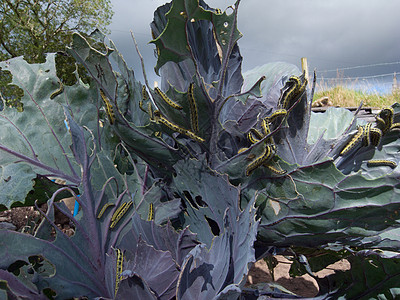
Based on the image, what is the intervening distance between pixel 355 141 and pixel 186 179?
1.04ft

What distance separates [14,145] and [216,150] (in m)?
0.41

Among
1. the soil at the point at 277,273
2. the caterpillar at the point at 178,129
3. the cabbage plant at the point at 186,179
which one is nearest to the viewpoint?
the cabbage plant at the point at 186,179

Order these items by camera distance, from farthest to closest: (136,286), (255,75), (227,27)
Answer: (255,75) → (227,27) → (136,286)

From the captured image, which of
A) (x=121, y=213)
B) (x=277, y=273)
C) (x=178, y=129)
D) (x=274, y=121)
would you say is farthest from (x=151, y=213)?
(x=277, y=273)

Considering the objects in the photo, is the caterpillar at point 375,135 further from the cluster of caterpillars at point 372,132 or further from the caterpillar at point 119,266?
the caterpillar at point 119,266

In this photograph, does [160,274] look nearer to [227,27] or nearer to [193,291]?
[193,291]

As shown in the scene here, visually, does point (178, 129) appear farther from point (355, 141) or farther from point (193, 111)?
point (355, 141)

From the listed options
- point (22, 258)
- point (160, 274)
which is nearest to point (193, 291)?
point (160, 274)

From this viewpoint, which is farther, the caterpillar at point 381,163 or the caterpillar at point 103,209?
the caterpillar at point 381,163

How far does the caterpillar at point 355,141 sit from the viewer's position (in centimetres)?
59

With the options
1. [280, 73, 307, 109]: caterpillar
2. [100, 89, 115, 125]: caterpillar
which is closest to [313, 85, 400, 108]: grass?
[280, 73, 307, 109]: caterpillar

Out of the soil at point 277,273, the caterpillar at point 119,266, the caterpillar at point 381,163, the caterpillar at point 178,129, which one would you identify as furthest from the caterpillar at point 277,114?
the soil at point 277,273

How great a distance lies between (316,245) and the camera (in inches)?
23.1

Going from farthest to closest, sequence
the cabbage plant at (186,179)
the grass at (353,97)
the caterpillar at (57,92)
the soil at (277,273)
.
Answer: the grass at (353,97), the soil at (277,273), the caterpillar at (57,92), the cabbage plant at (186,179)
